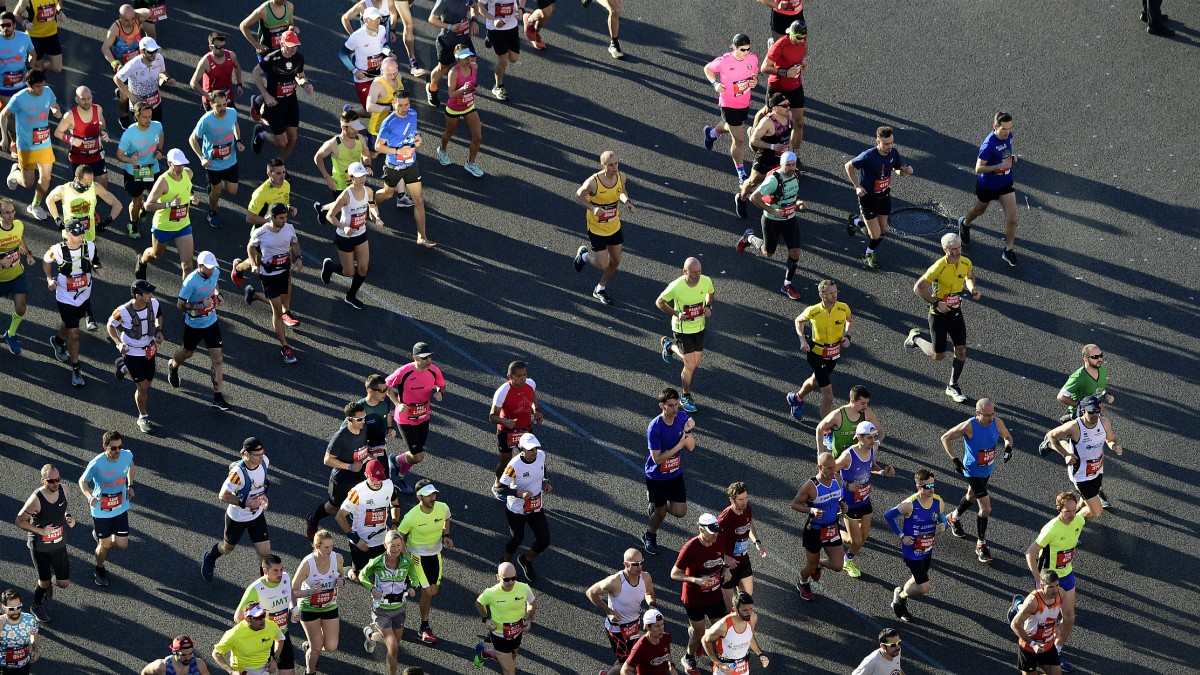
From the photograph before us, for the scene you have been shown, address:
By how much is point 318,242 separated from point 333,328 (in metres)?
1.59

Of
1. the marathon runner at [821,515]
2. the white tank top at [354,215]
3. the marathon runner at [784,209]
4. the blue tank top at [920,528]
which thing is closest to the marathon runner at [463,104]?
the white tank top at [354,215]

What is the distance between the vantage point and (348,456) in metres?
20.4

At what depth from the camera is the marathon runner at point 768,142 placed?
976 inches

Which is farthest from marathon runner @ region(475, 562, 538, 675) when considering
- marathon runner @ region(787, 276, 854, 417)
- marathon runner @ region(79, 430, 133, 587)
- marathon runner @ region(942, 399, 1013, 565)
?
marathon runner @ region(942, 399, 1013, 565)

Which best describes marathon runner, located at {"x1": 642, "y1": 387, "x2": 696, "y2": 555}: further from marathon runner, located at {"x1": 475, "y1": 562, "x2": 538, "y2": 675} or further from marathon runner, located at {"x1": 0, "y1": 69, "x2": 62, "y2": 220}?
marathon runner, located at {"x1": 0, "y1": 69, "x2": 62, "y2": 220}

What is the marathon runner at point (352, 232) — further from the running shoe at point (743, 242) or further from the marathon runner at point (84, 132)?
the running shoe at point (743, 242)

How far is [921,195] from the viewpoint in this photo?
25641mm

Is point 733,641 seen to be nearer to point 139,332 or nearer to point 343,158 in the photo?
point 139,332

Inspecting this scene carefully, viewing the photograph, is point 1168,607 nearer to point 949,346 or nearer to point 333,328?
point 949,346

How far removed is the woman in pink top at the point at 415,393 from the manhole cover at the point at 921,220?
6994mm

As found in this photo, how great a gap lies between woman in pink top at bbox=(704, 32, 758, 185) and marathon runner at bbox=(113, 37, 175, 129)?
696 centimetres

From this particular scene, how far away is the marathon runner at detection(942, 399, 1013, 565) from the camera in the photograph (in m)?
20.9

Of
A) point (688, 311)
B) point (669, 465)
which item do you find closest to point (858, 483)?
point (669, 465)

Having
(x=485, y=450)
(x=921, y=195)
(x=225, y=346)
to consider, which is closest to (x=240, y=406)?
(x=225, y=346)
